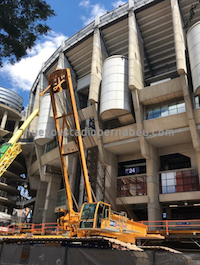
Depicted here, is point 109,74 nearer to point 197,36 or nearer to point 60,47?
point 197,36

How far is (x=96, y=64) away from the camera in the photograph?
32750mm

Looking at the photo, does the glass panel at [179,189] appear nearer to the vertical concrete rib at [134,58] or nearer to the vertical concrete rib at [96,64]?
the vertical concrete rib at [134,58]

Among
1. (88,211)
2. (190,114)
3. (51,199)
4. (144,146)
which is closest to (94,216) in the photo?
(88,211)

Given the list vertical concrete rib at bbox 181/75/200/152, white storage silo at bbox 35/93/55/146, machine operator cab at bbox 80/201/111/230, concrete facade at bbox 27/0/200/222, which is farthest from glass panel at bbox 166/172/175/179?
white storage silo at bbox 35/93/55/146

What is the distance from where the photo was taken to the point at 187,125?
2556cm

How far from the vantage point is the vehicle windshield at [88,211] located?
1288 cm

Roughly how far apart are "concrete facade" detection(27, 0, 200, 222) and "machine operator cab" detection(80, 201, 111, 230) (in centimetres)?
1436

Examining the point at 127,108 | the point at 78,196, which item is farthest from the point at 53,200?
the point at 127,108

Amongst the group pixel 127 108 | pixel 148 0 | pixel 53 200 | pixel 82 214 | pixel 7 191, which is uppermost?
pixel 148 0

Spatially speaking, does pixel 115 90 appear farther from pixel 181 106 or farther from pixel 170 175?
pixel 170 175

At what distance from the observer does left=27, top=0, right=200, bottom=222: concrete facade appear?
26.5 meters

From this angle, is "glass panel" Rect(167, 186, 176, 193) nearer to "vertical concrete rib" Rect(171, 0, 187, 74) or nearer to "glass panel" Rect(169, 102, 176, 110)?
"glass panel" Rect(169, 102, 176, 110)

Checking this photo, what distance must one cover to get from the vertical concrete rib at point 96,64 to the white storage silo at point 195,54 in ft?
39.5

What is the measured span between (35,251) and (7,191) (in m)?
50.9
